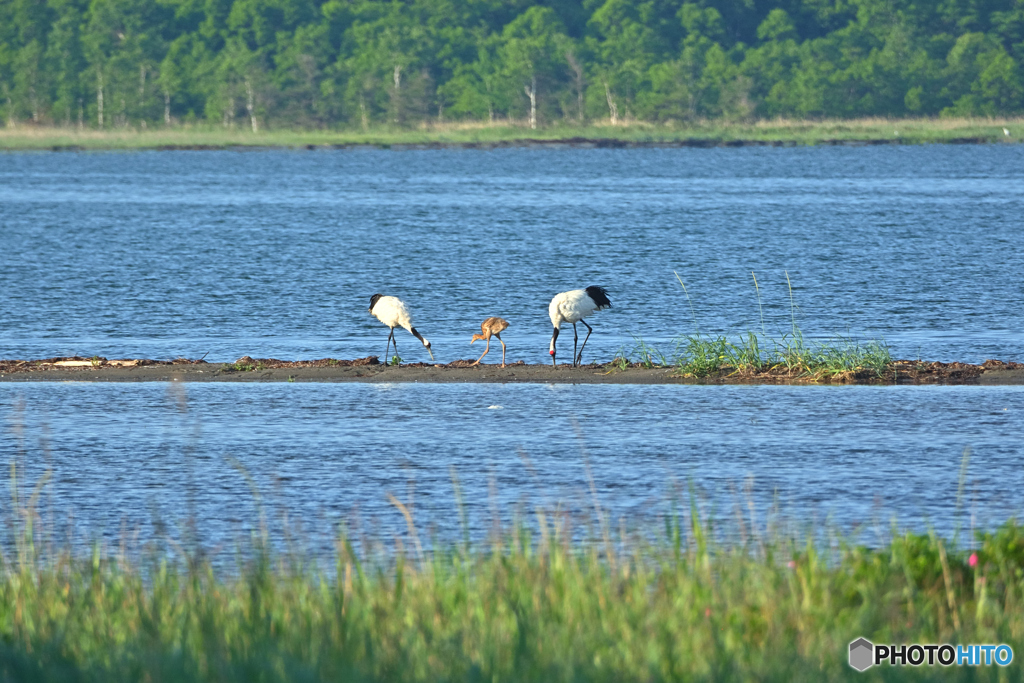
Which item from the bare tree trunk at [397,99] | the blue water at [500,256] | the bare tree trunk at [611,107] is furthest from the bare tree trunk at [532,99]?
the blue water at [500,256]

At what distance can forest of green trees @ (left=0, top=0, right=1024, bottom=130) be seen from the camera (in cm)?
12262

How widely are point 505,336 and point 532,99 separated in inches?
3869

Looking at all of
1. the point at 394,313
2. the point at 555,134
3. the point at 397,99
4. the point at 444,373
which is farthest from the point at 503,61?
the point at 444,373

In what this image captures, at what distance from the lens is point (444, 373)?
19828mm

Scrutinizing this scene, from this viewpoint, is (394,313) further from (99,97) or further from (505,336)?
(99,97)

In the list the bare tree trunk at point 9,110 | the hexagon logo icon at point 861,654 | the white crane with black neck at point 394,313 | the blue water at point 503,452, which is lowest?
the blue water at point 503,452

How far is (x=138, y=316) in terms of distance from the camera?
94.8ft

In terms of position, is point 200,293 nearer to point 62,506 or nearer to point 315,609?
point 62,506

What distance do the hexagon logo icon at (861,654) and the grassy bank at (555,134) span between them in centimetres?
10834

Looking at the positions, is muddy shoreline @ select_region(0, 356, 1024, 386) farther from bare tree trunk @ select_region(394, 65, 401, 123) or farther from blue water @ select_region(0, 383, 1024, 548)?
bare tree trunk @ select_region(394, 65, 401, 123)

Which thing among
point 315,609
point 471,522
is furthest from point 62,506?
point 315,609

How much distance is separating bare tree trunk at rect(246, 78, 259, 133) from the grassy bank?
36.6 inches

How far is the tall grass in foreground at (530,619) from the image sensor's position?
623cm

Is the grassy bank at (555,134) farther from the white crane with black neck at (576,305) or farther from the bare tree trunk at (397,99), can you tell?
the white crane with black neck at (576,305)
